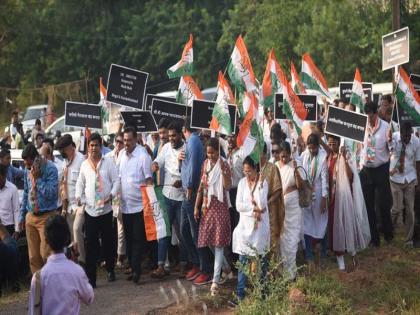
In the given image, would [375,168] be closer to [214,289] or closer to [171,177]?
[171,177]

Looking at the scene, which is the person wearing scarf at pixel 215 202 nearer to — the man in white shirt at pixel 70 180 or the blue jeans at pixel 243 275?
the blue jeans at pixel 243 275

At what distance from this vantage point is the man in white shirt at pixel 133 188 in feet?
30.8

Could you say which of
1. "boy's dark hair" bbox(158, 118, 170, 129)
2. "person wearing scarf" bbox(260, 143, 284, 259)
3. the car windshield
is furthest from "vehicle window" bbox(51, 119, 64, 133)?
"person wearing scarf" bbox(260, 143, 284, 259)

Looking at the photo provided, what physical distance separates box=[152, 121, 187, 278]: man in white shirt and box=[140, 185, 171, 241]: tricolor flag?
Result: 0.71ft

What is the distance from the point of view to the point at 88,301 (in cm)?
521

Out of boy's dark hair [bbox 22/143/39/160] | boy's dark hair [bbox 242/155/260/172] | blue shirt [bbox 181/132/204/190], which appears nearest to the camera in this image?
boy's dark hair [bbox 242/155/260/172]

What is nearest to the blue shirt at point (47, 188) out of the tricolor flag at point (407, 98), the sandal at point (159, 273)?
the sandal at point (159, 273)

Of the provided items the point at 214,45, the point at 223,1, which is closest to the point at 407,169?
the point at 214,45

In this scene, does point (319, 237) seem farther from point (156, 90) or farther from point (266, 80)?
point (156, 90)

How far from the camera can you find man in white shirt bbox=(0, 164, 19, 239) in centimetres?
927

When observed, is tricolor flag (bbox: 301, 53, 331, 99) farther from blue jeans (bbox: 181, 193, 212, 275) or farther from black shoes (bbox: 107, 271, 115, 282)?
black shoes (bbox: 107, 271, 115, 282)

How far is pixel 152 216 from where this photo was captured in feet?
30.8

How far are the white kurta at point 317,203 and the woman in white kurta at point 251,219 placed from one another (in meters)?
1.49

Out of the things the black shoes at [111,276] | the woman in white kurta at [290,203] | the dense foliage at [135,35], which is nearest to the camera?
the woman in white kurta at [290,203]
